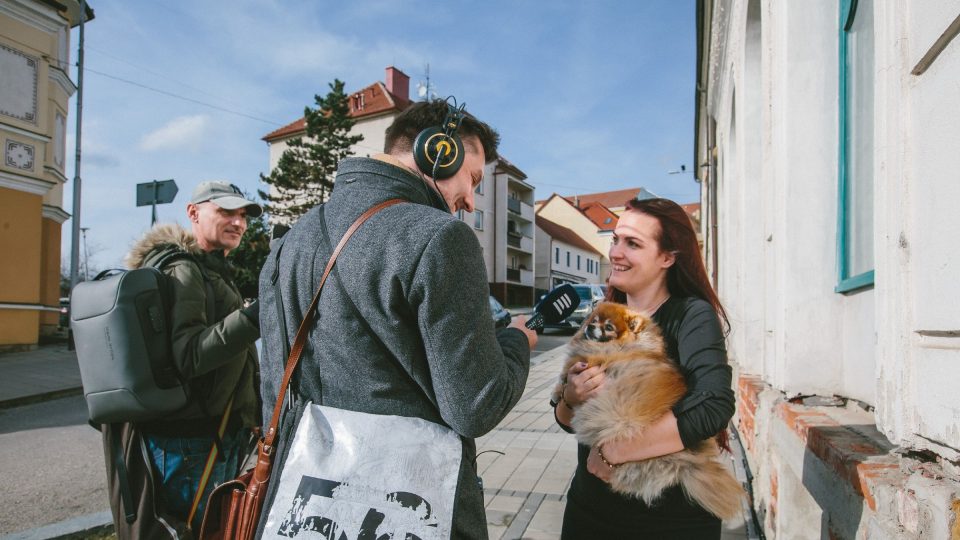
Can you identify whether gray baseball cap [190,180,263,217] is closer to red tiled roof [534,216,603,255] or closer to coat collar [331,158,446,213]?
coat collar [331,158,446,213]

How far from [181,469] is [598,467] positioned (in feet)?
6.70

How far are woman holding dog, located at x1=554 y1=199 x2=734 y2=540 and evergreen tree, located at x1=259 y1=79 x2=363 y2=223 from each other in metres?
30.4

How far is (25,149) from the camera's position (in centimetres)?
1426

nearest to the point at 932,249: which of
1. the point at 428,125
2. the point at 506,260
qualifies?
the point at 428,125

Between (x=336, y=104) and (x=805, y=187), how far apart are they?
31098mm

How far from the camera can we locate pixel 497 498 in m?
4.62

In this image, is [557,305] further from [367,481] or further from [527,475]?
[527,475]

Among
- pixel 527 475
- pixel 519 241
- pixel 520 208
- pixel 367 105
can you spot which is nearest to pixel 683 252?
pixel 527 475

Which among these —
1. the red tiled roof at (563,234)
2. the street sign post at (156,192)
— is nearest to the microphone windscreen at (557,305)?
the street sign post at (156,192)

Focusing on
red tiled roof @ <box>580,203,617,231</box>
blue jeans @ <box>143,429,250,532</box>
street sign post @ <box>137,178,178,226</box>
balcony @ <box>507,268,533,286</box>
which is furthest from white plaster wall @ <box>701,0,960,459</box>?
red tiled roof @ <box>580,203,617,231</box>

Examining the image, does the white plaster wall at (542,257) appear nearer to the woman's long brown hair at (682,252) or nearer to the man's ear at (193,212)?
the man's ear at (193,212)

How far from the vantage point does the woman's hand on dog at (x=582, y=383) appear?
1.95 m

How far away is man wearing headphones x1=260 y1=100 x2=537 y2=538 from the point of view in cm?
149

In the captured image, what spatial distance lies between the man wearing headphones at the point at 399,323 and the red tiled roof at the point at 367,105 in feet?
127
